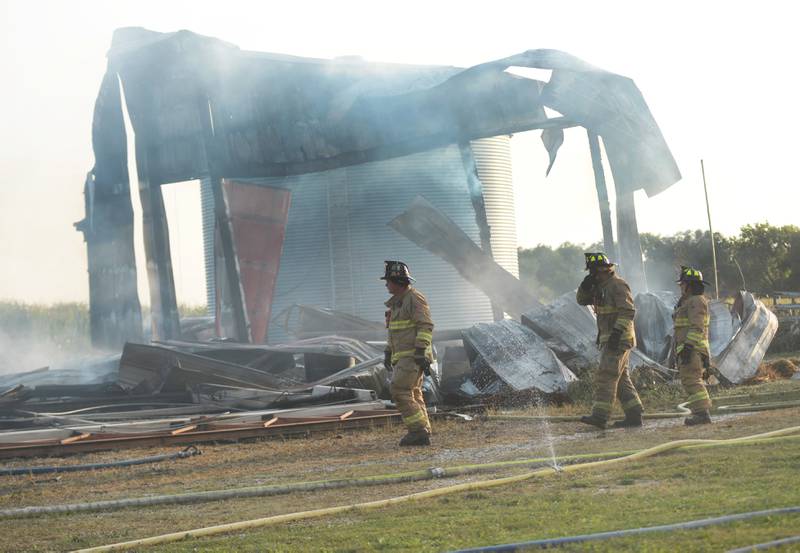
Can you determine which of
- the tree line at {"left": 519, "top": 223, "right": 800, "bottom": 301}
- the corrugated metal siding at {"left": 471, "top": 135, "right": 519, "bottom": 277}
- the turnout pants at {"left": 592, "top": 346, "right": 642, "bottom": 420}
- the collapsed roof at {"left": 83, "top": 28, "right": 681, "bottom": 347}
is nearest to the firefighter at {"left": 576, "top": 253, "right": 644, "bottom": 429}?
the turnout pants at {"left": 592, "top": 346, "right": 642, "bottom": 420}

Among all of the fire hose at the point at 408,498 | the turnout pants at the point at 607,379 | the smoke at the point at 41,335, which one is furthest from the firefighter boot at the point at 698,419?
the smoke at the point at 41,335

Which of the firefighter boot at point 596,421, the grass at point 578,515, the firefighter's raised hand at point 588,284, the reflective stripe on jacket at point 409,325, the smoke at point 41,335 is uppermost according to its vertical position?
the smoke at point 41,335

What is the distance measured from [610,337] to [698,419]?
3.99 feet

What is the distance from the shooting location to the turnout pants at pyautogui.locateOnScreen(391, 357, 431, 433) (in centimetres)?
894

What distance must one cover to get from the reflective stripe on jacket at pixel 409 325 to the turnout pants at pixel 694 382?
2711mm

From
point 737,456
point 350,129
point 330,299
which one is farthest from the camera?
point 330,299

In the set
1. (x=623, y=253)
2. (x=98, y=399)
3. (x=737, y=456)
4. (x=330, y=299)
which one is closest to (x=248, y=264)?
(x=330, y=299)

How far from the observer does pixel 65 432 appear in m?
10.6

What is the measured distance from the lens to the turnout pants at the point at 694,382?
9581 millimetres

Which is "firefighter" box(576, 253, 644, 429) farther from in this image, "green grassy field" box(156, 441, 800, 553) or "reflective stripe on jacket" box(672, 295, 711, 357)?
"green grassy field" box(156, 441, 800, 553)

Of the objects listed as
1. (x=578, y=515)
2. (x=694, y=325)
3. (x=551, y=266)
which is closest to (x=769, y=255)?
(x=551, y=266)

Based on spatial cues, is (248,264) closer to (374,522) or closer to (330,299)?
(330,299)

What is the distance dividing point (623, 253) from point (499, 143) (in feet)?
21.0

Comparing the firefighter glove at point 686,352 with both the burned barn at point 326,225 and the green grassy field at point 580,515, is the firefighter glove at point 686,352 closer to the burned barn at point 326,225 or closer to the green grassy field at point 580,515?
the burned barn at point 326,225
